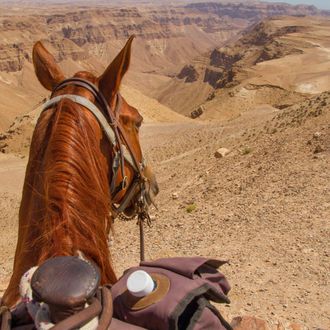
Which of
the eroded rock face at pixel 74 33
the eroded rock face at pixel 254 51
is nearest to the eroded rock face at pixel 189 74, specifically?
the eroded rock face at pixel 74 33

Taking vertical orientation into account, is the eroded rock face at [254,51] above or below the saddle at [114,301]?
below

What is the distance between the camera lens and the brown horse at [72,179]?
1.92m

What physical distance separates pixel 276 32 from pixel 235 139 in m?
86.0

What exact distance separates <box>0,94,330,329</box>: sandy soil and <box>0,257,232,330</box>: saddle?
3218 mm

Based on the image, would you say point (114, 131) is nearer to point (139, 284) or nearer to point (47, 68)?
point (47, 68)

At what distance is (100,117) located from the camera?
2.21 metres

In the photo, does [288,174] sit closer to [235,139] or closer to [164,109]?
[235,139]

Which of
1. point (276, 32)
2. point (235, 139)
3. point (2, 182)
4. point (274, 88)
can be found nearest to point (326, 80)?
point (274, 88)

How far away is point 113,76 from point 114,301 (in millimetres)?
1134

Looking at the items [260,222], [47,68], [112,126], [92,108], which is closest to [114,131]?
[112,126]

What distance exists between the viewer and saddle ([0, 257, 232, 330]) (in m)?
1.43

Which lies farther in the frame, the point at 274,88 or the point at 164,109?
the point at 274,88

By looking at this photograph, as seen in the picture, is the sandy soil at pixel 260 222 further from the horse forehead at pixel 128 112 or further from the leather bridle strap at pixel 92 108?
the leather bridle strap at pixel 92 108

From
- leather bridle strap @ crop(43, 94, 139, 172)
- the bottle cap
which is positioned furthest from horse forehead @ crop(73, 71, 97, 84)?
the bottle cap
